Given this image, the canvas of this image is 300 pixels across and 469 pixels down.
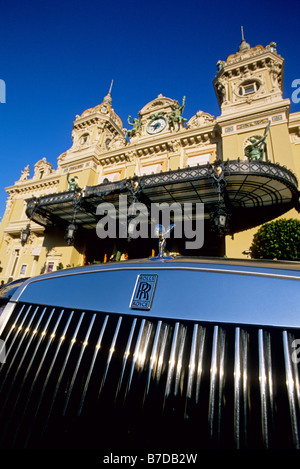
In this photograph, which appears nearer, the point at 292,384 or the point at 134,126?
the point at 292,384

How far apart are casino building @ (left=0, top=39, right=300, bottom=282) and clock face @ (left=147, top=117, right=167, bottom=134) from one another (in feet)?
0.30

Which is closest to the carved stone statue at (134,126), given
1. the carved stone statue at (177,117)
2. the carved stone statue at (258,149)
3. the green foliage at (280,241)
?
the carved stone statue at (177,117)

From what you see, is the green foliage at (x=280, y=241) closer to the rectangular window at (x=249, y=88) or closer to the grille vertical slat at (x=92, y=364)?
the grille vertical slat at (x=92, y=364)

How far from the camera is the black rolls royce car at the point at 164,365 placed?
65 cm

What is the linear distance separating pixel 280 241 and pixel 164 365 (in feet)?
26.4

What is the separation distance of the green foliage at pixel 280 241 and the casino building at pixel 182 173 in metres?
1.24

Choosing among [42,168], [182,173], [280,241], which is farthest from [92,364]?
[42,168]

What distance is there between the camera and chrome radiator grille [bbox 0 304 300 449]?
0.64m

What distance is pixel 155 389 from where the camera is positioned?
0.74 metres

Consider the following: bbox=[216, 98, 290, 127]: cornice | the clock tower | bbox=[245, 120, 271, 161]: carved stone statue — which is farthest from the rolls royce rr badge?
bbox=[216, 98, 290, 127]: cornice

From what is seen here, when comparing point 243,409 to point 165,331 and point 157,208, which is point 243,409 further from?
point 157,208

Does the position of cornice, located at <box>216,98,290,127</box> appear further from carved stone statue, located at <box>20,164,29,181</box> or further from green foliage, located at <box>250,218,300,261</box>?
carved stone statue, located at <box>20,164,29,181</box>

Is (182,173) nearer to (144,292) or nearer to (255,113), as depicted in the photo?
(255,113)
